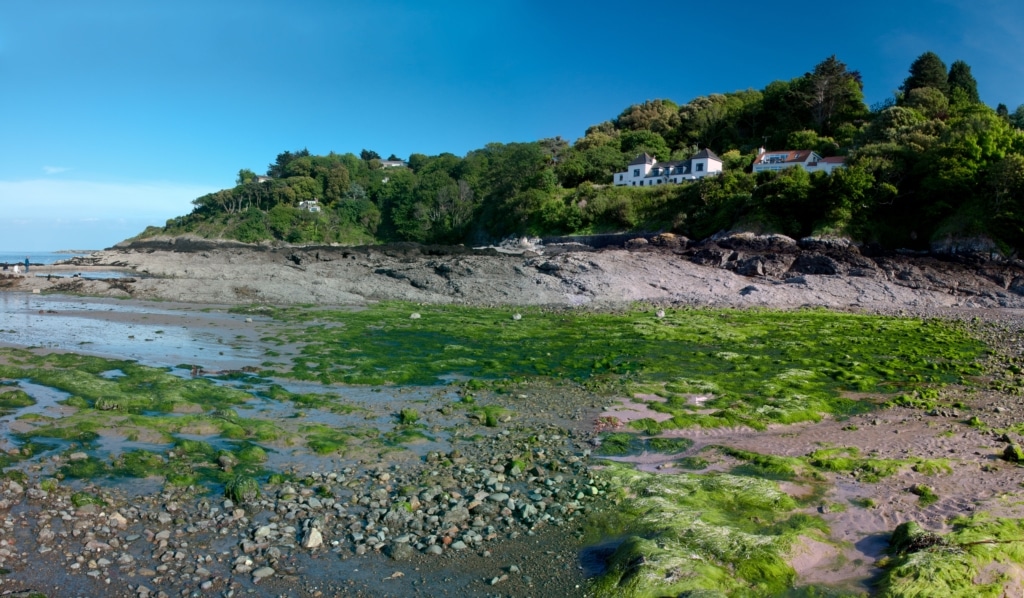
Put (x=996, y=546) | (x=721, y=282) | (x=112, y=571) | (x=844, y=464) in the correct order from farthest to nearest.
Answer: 1. (x=721, y=282)
2. (x=844, y=464)
3. (x=996, y=546)
4. (x=112, y=571)

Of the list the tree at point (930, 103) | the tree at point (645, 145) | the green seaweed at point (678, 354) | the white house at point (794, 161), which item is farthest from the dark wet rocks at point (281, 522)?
the tree at point (645, 145)

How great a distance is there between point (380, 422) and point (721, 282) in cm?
2359

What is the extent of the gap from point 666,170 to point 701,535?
200 feet

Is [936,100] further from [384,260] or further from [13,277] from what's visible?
[13,277]

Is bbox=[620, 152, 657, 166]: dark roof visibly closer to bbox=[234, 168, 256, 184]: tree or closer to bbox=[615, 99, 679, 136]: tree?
bbox=[615, 99, 679, 136]: tree

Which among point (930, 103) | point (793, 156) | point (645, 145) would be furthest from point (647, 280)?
point (645, 145)

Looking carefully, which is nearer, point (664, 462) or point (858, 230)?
point (664, 462)

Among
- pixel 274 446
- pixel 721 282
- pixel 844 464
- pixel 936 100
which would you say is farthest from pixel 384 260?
pixel 936 100

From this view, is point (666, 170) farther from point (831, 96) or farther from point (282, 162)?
point (282, 162)

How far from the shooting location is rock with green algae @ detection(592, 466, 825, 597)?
4914mm

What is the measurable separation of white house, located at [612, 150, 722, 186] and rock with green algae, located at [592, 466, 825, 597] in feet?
184

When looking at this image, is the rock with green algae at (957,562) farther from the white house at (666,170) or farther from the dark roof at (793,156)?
the white house at (666,170)

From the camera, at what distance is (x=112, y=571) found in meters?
4.85

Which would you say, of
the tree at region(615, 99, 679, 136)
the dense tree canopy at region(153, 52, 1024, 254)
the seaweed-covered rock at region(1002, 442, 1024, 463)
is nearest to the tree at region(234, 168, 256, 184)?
the dense tree canopy at region(153, 52, 1024, 254)
